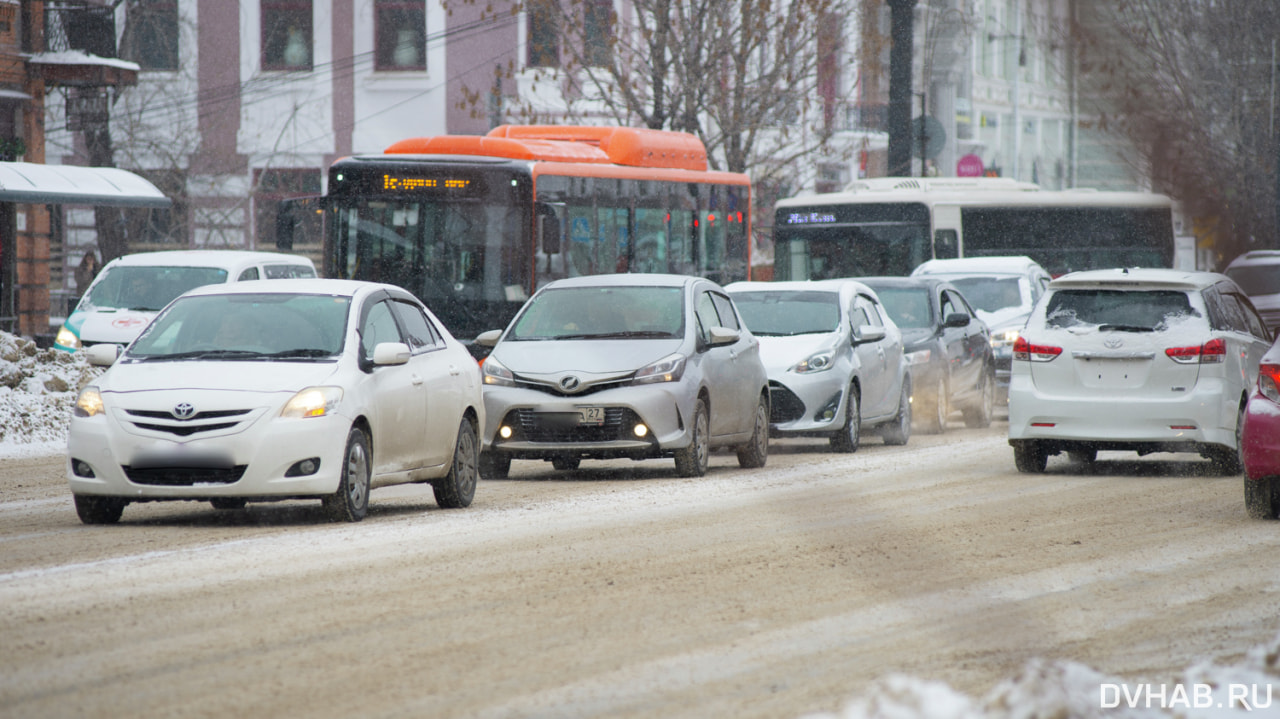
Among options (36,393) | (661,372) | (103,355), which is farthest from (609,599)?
(36,393)

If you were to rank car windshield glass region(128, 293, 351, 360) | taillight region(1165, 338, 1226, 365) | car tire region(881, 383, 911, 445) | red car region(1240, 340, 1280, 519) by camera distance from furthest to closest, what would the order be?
car tire region(881, 383, 911, 445) < taillight region(1165, 338, 1226, 365) < car windshield glass region(128, 293, 351, 360) < red car region(1240, 340, 1280, 519)

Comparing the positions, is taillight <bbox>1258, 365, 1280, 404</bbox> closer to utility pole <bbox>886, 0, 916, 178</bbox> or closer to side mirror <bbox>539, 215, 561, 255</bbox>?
side mirror <bbox>539, 215, 561, 255</bbox>

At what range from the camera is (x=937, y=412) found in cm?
2250

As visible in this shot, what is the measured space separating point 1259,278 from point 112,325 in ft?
61.5

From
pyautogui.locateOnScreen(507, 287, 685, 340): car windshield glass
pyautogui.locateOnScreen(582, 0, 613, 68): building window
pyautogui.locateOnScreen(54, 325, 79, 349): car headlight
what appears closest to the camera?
pyautogui.locateOnScreen(507, 287, 685, 340): car windshield glass

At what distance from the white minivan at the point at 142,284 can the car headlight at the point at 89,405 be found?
11811mm

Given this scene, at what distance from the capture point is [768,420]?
57.0 feet

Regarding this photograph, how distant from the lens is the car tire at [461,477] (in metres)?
12.9

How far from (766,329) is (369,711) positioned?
13.7 metres

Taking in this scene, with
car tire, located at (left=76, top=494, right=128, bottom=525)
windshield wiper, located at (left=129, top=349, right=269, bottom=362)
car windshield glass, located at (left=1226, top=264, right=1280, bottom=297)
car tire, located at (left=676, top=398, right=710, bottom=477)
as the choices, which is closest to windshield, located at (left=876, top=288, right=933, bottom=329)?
car tire, located at (left=676, top=398, right=710, bottom=477)

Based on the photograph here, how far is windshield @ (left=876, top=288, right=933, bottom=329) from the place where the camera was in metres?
23.1

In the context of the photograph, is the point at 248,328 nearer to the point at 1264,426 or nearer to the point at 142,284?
the point at 1264,426

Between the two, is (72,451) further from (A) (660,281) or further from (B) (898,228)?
(B) (898,228)

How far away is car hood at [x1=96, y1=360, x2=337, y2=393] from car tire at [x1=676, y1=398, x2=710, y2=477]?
14.3 ft
